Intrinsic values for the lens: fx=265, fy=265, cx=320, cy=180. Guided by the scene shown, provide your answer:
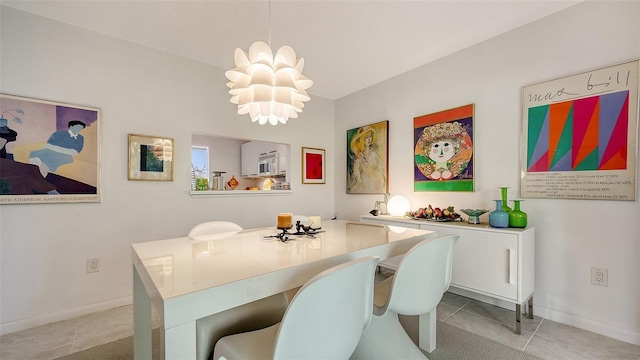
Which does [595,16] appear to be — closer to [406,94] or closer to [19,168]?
[406,94]

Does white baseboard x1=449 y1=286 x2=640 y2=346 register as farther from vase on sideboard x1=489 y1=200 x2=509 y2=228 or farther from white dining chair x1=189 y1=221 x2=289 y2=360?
white dining chair x1=189 y1=221 x2=289 y2=360

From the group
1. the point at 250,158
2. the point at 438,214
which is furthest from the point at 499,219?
the point at 250,158

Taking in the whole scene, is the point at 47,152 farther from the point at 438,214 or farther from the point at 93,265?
the point at 438,214

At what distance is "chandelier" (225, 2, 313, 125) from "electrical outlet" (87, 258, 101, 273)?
1.98 metres

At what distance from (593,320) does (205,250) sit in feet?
8.70

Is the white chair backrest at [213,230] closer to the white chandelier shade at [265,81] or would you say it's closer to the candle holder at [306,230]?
the candle holder at [306,230]

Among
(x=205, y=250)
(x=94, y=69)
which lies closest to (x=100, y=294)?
(x=205, y=250)

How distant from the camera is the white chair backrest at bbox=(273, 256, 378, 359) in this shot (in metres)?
0.80

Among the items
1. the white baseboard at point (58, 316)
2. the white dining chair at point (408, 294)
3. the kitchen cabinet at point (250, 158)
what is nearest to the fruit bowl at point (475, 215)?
the white dining chair at point (408, 294)

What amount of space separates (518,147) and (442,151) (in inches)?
25.5

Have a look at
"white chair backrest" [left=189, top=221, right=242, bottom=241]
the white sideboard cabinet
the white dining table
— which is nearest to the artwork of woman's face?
the white sideboard cabinet

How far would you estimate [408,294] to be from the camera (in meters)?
1.27

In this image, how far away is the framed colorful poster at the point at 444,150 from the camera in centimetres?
254

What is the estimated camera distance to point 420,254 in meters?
1.23
